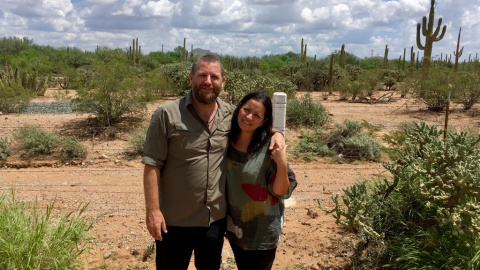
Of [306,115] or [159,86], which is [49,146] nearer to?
[306,115]

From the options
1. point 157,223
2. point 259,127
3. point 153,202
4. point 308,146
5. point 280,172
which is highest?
point 259,127

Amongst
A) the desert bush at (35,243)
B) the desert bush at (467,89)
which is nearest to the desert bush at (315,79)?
the desert bush at (467,89)

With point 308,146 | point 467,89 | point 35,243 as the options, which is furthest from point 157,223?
point 467,89

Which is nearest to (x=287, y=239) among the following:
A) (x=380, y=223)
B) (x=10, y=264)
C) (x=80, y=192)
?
(x=380, y=223)

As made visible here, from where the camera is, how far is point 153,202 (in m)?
2.60

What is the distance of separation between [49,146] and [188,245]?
24.8 ft

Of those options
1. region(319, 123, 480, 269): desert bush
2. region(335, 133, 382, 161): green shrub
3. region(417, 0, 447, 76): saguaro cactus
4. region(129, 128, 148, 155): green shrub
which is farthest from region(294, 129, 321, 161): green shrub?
region(417, 0, 447, 76): saguaro cactus

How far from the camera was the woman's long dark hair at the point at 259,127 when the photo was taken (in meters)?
2.63

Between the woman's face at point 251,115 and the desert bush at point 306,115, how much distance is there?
9344 millimetres

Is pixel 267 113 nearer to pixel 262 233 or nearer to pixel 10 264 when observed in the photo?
pixel 262 233

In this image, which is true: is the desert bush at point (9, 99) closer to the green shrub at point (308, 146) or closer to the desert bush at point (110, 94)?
the desert bush at point (110, 94)

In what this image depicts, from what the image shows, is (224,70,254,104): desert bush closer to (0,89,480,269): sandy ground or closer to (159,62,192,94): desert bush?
(0,89,480,269): sandy ground

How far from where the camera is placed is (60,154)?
363 inches

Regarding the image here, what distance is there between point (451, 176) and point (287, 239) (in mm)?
2171
